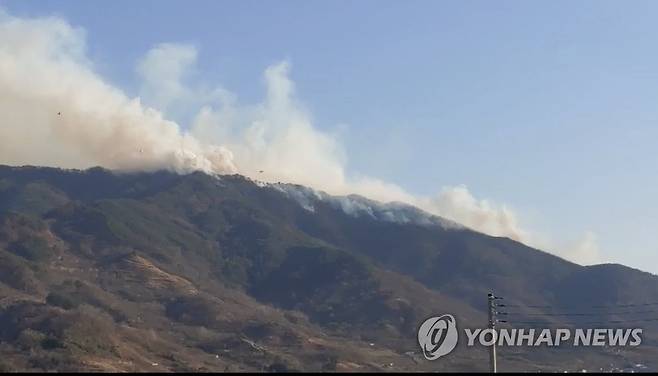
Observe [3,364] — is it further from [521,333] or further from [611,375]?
[611,375]

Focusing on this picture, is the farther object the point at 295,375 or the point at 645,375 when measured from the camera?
the point at 645,375

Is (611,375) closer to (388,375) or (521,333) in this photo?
(521,333)

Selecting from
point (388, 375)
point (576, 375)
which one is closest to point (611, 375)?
point (576, 375)

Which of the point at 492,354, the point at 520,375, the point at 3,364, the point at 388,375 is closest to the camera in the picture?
the point at 520,375

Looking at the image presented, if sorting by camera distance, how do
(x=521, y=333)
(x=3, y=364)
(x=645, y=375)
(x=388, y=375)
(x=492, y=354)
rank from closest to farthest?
1. (x=645, y=375)
2. (x=492, y=354)
3. (x=521, y=333)
4. (x=388, y=375)
5. (x=3, y=364)

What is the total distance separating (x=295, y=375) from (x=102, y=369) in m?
120

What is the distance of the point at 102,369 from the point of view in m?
200

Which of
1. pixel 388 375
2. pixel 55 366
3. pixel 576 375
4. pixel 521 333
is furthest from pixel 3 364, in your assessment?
pixel 576 375

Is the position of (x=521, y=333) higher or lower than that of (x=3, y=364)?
higher

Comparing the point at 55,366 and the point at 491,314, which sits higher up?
the point at 491,314

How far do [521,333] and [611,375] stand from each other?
17.3m

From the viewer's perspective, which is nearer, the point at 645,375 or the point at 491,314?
the point at 645,375

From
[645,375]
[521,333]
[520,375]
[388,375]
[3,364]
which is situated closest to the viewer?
[520,375]

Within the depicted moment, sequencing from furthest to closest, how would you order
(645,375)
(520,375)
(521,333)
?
(521,333) → (645,375) → (520,375)
